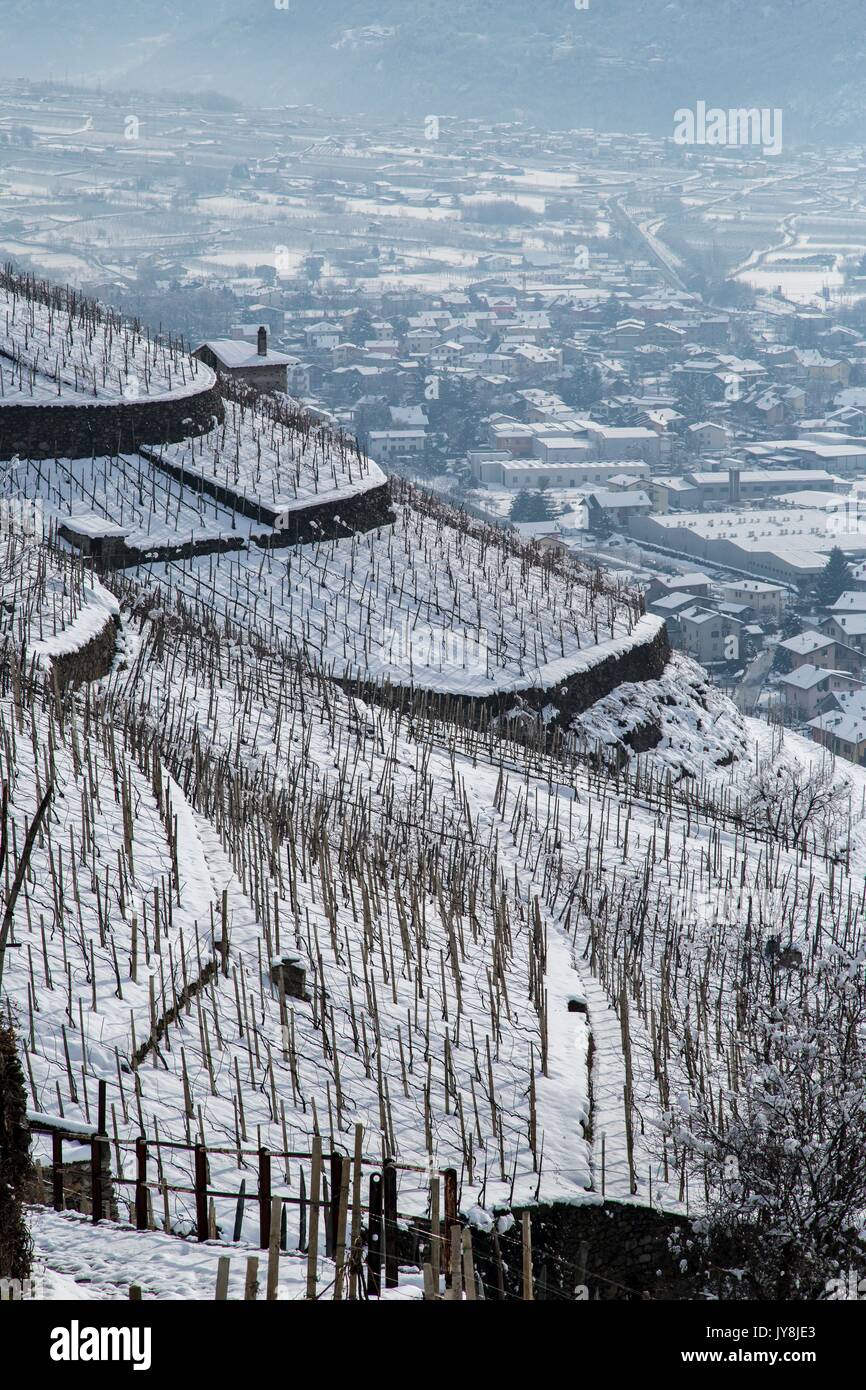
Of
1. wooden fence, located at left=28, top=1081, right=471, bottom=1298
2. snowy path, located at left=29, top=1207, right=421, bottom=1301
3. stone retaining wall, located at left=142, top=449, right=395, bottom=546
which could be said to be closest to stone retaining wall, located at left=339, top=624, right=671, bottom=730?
stone retaining wall, located at left=142, top=449, right=395, bottom=546

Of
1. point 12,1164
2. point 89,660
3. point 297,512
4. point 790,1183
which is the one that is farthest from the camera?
point 297,512

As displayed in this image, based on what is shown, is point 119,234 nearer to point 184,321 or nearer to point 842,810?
point 184,321

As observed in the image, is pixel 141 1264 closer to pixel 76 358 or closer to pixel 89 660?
pixel 89 660

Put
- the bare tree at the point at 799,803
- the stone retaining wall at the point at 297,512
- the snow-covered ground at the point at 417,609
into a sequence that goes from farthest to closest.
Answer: the stone retaining wall at the point at 297,512, the snow-covered ground at the point at 417,609, the bare tree at the point at 799,803

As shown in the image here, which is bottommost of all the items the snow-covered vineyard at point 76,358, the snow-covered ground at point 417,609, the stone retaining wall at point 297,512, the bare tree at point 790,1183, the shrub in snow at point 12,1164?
the bare tree at point 790,1183

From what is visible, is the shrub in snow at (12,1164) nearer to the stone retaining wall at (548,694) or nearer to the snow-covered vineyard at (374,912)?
the snow-covered vineyard at (374,912)

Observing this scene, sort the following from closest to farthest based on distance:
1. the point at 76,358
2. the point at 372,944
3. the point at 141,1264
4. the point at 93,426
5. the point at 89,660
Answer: the point at 141,1264
the point at 372,944
the point at 89,660
the point at 93,426
the point at 76,358

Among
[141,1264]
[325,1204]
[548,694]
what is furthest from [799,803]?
[141,1264]

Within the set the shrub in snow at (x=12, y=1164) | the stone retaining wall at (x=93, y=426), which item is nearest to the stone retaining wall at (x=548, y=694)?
the stone retaining wall at (x=93, y=426)

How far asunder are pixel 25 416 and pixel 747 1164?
71.3ft

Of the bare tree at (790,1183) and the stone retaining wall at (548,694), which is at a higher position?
the stone retaining wall at (548,694)

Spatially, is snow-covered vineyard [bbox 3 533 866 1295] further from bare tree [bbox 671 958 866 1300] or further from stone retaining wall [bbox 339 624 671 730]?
stone retaining wall [bbox 339 624 671 730]

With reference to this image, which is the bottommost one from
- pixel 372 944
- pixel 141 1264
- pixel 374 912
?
pixel 141 1264
